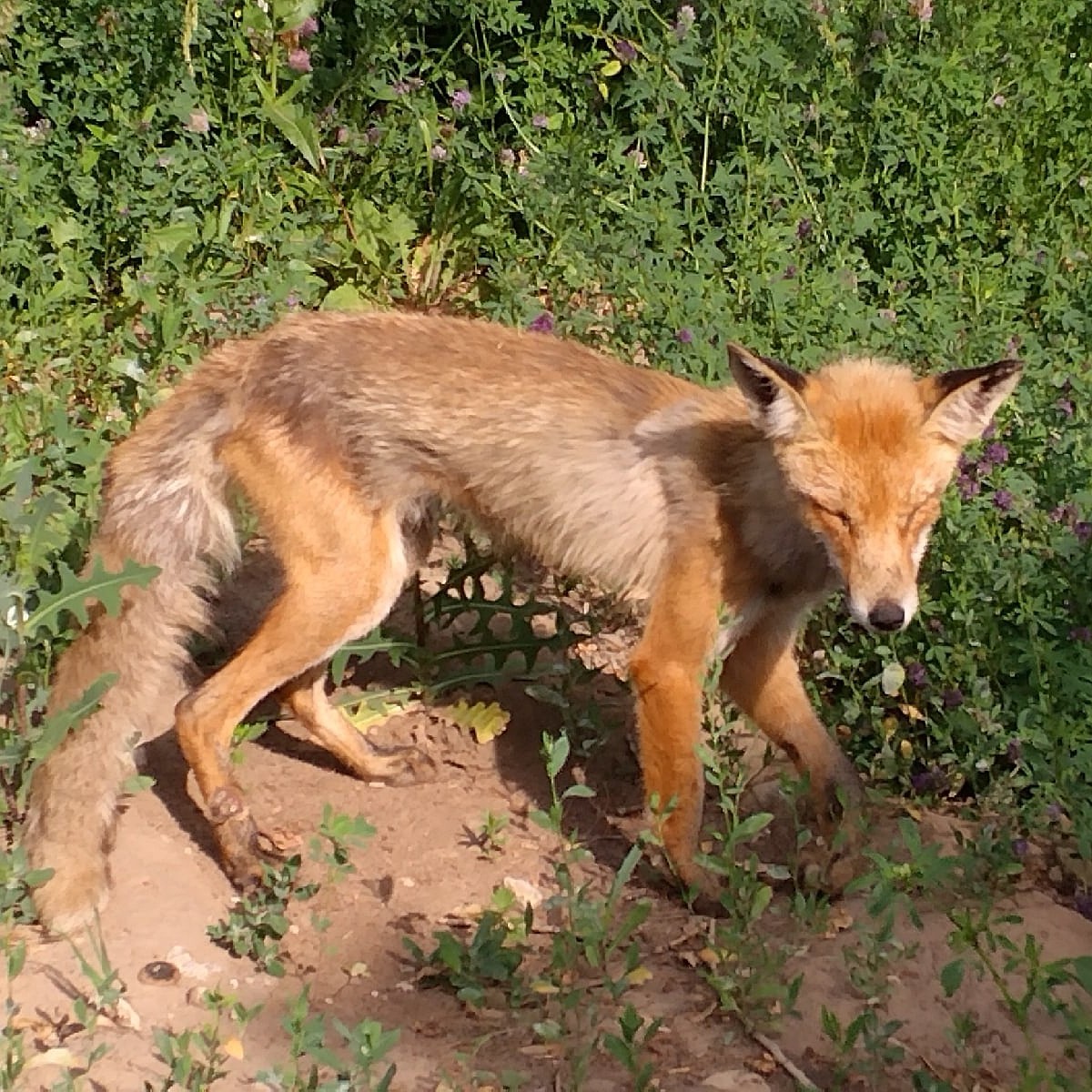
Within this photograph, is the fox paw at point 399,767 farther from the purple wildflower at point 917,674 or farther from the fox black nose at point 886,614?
the fox black nose at point 886,614

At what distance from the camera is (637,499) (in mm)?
4625

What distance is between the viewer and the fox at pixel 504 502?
4.16 m

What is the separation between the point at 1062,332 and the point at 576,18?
302cm

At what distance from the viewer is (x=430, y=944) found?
158 inches

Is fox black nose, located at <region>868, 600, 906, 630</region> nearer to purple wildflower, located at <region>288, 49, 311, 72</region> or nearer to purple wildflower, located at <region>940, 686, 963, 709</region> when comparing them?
purple wildflower, located at <region>940, 686, 963, 709</region>

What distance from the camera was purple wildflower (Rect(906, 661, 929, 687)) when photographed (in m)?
4.69

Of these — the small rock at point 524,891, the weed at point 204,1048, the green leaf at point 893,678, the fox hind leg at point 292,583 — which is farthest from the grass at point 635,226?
the weed at point 204,1048

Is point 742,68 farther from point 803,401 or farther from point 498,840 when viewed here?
point 498,840

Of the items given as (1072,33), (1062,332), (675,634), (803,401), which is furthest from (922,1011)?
(1072,33)

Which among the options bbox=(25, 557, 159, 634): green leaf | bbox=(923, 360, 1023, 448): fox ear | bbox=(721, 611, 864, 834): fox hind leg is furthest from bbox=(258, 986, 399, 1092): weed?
bbox=(923, 360, 1023, 448): fox ear

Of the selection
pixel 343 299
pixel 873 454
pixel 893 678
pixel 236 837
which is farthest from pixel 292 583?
pixel 343 299

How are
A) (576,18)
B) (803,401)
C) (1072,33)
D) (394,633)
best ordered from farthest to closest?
(1072,33), (576,18), (394,633), (803,401)

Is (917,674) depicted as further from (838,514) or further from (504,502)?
(504,502)

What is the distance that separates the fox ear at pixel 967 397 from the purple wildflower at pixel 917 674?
2.73 feet
